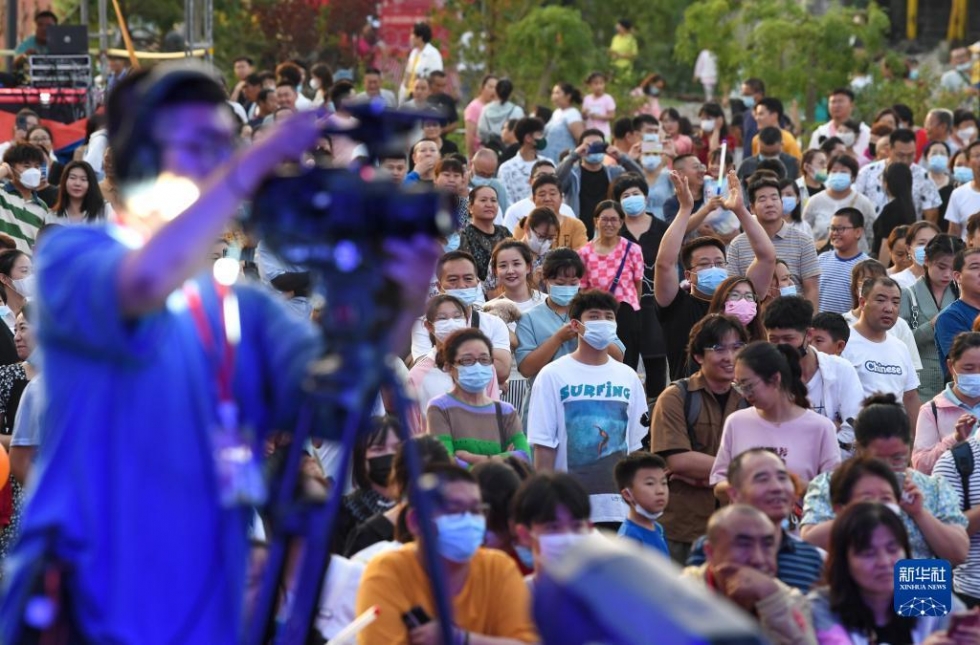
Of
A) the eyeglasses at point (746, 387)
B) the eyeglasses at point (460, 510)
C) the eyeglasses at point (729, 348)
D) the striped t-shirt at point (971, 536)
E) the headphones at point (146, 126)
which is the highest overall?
the headphones at point (146, 126)

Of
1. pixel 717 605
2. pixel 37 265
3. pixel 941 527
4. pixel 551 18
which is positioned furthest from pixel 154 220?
pixel 551 18

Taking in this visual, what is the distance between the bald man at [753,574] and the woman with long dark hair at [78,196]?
731cm

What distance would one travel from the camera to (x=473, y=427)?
901cm

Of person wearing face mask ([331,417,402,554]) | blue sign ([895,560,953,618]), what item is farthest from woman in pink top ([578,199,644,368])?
blue sign ([895,560,953,618])

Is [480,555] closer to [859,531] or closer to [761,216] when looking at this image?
[859,531]

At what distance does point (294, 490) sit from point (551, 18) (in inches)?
860

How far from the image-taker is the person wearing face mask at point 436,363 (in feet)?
30.9

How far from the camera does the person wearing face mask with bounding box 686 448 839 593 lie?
673cm

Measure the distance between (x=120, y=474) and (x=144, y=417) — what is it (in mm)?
120

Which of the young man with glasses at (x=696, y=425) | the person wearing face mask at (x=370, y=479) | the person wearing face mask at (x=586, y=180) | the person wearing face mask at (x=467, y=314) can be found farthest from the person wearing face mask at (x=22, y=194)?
the person wearing face mask at (x=370, y=479)

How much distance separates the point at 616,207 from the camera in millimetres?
12594

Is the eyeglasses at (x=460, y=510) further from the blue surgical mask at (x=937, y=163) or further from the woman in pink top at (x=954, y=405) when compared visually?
the blue surgical mask at (x=937, y=163)

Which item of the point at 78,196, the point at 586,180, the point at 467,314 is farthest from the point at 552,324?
the point at 586,180

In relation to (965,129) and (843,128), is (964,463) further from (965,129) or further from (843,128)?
(965,129)
